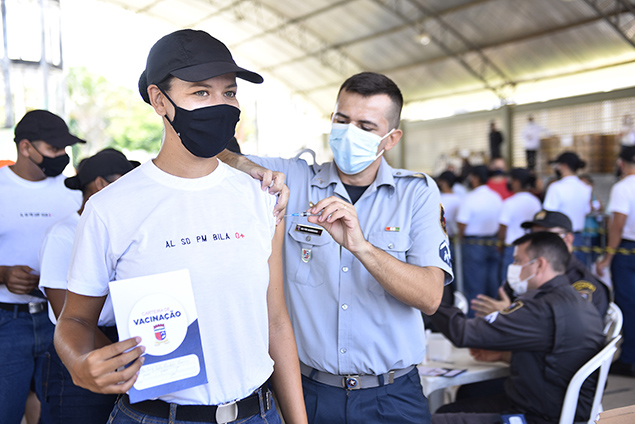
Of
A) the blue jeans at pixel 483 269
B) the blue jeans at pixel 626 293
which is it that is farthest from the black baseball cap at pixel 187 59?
the blue jeans at pixel 483 269

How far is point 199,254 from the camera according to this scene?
1.31m

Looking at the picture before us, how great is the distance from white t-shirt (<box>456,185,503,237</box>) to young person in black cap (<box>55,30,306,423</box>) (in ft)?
19.4

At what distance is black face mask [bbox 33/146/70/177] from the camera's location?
2959 millimetres

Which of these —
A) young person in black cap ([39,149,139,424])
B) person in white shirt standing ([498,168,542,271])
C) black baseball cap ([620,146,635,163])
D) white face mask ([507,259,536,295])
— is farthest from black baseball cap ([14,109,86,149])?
person in white shirt standing ([498,168,542,271])

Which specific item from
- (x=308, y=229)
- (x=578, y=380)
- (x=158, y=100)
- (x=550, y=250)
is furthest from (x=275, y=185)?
(x=550, y=250)

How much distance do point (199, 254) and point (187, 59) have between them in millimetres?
462

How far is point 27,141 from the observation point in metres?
2.95

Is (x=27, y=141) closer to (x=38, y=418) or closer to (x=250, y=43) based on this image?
(x=38, y=418)

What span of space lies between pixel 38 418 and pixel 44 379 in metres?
1.39

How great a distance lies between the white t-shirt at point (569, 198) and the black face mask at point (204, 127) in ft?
18.3

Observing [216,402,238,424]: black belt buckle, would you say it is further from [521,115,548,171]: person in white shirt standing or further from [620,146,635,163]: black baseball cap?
[521,115,548,171]: person in white shirt standing

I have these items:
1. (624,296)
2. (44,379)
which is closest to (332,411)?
(44,379)

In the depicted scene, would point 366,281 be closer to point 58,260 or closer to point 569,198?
point 58,260

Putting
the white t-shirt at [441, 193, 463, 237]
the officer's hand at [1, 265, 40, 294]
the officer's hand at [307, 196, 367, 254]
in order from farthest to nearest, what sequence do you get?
the white t-shirt at [441, 193, 463, 237] < the officer's hand at [1, 265, 40, 294] < the officer's hand at [307, 196, 367, 254]
